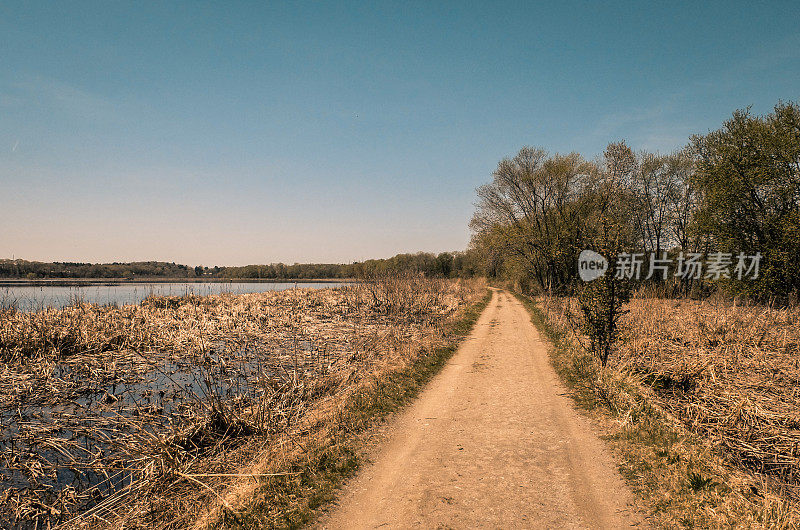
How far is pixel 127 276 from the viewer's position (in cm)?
5222

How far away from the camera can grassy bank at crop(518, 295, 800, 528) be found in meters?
5.45

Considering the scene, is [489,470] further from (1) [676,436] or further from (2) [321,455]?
(1) [676,436]

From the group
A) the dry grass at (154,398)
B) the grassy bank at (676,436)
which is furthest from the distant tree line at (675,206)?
the dry grass at (154,398)

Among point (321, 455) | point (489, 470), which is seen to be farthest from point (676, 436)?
point (321, 455)

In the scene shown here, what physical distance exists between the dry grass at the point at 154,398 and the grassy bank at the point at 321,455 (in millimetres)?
326

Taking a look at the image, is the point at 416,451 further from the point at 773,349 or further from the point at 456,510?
the point at 773,349

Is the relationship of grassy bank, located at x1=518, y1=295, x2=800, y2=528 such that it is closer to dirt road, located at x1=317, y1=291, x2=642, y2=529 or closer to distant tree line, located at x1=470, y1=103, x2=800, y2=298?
dirt road, located at x1=317, y1=291, x2=642, y2=529

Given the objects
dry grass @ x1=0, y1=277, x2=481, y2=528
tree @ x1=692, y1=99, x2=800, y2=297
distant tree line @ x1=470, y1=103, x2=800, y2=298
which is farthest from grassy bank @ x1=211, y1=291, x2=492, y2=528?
tree @ x1=692, y1=99, x2=800, y2=297

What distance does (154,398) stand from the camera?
422 inches

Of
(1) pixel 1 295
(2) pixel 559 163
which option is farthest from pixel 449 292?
(1) pixel 1 295

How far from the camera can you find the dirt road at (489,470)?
5.57m

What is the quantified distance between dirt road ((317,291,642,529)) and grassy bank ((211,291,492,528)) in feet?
1.35

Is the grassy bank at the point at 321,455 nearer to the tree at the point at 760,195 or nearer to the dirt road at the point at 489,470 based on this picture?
the dirt road at the point at 489,470

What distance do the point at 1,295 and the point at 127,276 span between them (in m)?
38.2
